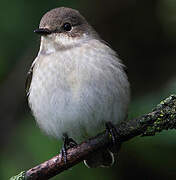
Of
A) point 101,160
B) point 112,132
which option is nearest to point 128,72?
point 101,160

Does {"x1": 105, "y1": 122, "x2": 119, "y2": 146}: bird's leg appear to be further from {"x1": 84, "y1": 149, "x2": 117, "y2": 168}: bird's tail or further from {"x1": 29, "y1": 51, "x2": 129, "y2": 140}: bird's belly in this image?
{"x1": 84, "y1": 149, "x2": 117, "y2": 168}: bird's tail

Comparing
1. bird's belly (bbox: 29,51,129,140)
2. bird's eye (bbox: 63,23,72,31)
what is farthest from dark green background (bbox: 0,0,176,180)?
bird's eye (bbox: 63,23,72,31)

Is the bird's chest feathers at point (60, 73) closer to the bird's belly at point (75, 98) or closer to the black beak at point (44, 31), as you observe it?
the bird's belly at point (75, 98)

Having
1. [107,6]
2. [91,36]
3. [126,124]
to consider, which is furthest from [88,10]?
[126,124]

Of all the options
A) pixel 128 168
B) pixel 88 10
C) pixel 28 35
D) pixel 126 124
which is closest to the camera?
pixel 126 124


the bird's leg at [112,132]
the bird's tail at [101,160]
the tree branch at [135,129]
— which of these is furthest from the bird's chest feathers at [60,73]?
the bird's tail at [101,160]

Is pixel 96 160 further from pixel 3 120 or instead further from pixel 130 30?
pixel 130 30
